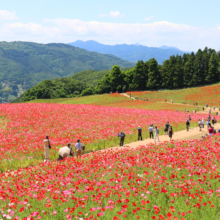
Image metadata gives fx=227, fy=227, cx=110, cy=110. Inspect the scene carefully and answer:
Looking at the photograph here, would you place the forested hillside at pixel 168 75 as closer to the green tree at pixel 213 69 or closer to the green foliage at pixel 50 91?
the green tree at pixel 213 69

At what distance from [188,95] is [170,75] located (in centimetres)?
2296

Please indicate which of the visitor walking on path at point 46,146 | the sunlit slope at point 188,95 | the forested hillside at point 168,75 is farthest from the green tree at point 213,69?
the visitor walking on path at point 46,146

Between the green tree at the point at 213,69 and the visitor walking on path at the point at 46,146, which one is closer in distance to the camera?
the visitor walking on path at the point at 46,146

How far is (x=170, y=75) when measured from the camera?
10712 cm

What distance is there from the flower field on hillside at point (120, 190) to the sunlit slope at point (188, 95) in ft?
225

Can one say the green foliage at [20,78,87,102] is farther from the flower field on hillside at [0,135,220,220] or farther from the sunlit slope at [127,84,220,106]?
the flower field on hillside at [0,135,220,220]

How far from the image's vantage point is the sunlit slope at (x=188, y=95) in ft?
263

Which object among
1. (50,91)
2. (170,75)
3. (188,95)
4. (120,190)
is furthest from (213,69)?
(120,190)

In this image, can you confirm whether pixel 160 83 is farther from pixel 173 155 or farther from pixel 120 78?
pixel 173 155

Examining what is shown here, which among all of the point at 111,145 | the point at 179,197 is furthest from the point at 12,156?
the point at 179,197

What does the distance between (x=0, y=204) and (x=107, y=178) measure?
15.8 ft

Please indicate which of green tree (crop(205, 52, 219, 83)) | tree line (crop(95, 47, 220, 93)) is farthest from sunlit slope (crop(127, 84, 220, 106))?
green tree (crop(205, 52, 219, 83))

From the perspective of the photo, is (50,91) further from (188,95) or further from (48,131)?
(48,131)

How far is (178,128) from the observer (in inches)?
1407
